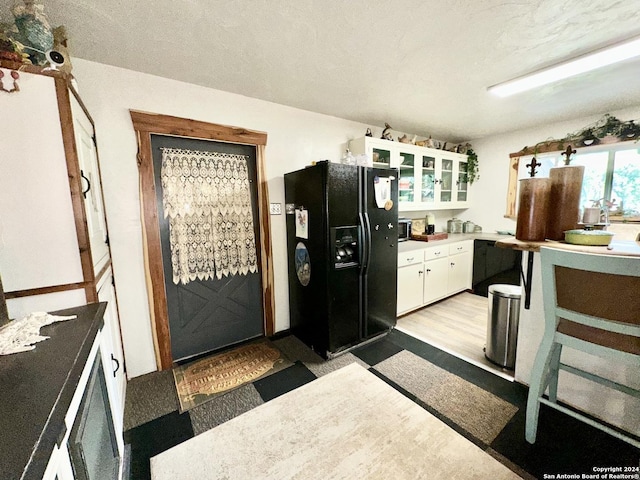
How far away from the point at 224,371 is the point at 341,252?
1.47 metres

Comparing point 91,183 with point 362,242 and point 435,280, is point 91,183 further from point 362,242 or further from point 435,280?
point 435,280

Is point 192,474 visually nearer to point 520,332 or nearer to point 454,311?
point 520,332

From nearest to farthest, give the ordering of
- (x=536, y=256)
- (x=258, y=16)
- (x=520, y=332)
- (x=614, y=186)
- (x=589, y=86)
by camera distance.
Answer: (x=258, y=16), (x=536, y=256), (x=520, y=332), (x=589, y=86), (x=614, y=186)

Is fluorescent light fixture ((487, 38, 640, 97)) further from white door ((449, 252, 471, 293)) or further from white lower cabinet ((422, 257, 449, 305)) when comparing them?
white door ((449, 252, 471, 293))

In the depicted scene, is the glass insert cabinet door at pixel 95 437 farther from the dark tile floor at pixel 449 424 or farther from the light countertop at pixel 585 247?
the light countertop at pixel 585 247

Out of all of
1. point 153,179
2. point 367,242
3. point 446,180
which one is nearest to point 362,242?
point 367,242

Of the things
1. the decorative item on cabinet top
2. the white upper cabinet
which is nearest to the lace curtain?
the decorative item on cabinet top

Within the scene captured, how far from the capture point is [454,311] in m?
3.31

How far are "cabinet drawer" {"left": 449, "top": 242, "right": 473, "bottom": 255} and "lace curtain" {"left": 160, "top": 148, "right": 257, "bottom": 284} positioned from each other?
277 cm

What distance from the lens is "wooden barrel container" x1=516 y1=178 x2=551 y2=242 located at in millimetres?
1509

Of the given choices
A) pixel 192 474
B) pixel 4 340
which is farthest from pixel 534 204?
pixel 4 340

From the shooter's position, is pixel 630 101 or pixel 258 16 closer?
pixel 258 16

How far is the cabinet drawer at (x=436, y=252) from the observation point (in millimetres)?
3279

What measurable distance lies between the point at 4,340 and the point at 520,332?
9.51 ft
